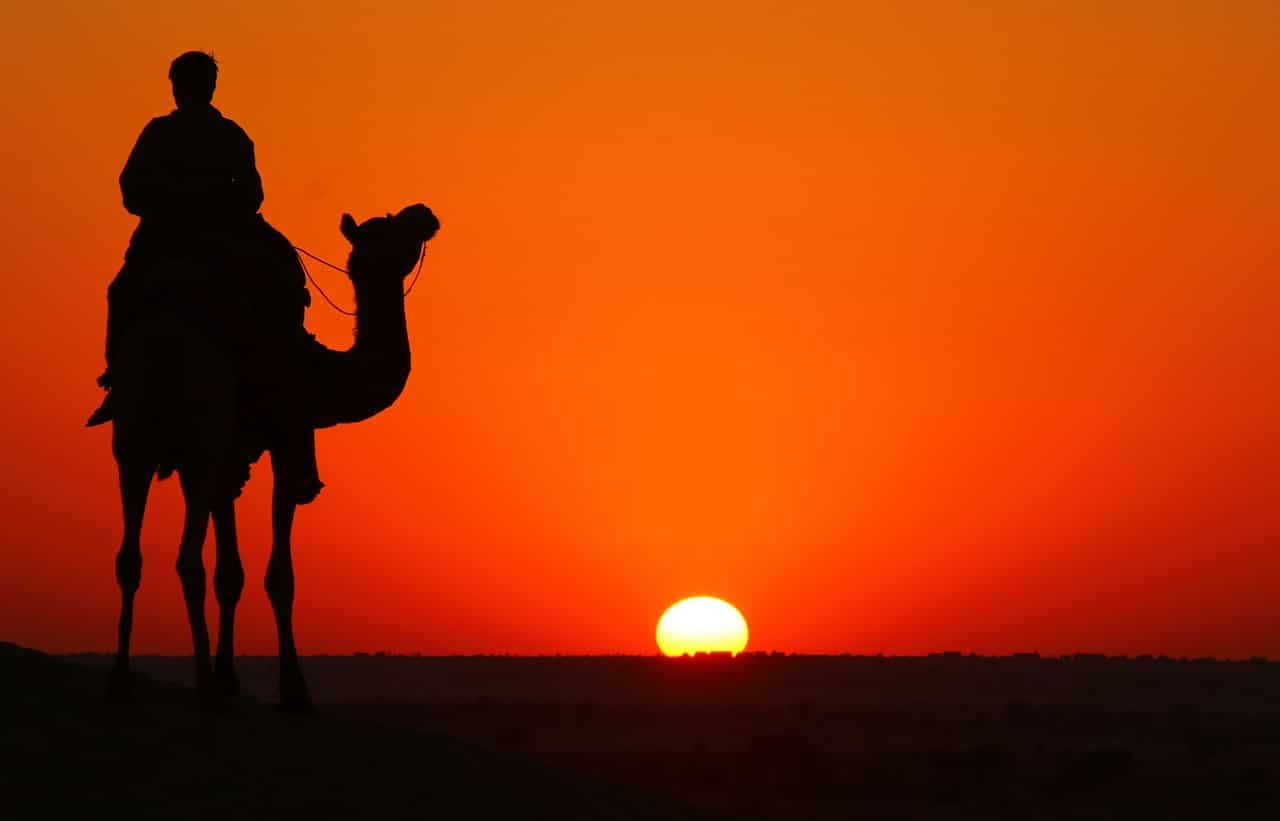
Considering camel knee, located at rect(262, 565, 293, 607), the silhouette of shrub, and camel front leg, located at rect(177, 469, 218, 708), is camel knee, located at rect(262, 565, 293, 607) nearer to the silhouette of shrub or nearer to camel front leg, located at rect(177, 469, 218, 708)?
camel front leg, located at rect(177, 469, 218, 708)

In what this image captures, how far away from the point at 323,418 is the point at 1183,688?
5784 centimetres

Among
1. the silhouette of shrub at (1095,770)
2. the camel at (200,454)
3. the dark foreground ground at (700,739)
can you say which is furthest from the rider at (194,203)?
the silhouette of shrub at (1095,770)

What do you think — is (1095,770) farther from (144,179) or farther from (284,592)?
(144,179)

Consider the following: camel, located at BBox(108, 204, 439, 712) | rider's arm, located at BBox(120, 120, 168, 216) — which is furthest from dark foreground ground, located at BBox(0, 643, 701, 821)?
rider's arm, located at BBox(120, 120, 168, 216)

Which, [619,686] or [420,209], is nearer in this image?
[420,209]

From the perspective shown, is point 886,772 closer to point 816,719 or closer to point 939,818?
point 939,818

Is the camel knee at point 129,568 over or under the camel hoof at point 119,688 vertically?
over

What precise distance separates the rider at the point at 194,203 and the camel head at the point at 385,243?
126 cm

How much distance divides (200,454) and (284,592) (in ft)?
6.48

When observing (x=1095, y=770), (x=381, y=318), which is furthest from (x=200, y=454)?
(x=1095, y=770)

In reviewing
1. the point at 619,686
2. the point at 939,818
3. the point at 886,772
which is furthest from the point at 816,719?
the point at 619,686

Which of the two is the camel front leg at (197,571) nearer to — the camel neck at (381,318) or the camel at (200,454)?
the camel at (200,454)

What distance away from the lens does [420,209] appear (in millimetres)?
20438

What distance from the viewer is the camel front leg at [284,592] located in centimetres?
1934
